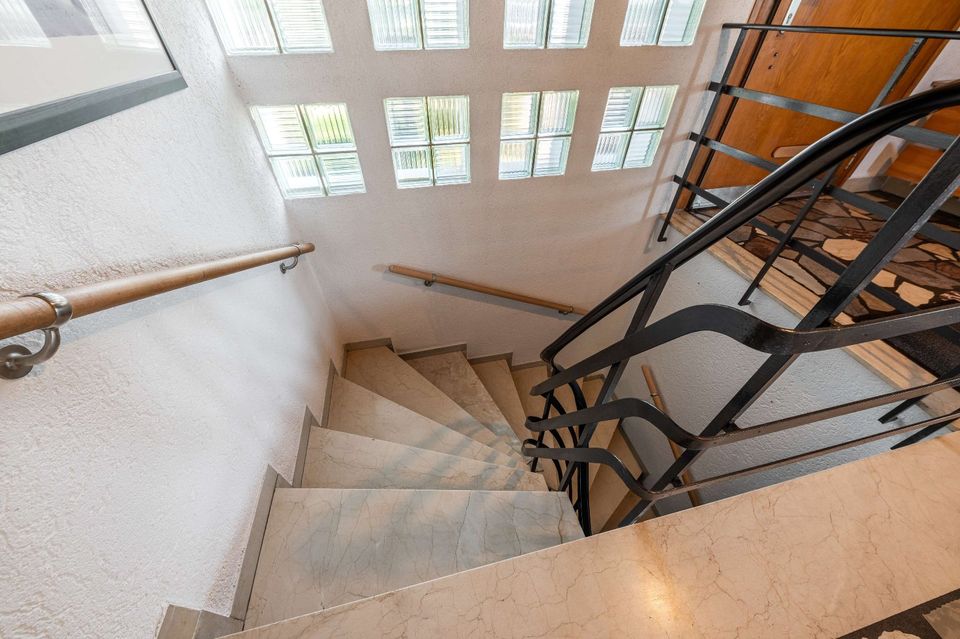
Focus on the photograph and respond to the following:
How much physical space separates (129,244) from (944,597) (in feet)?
6.26

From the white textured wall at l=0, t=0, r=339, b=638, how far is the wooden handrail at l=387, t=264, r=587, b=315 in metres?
0.93

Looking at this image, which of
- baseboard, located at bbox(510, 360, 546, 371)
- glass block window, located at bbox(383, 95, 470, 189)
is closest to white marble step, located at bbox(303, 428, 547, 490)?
glass block window, located at bbox(383, 95, 470, 189)

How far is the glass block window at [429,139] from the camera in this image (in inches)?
63.3

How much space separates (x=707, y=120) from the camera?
184 centimetres

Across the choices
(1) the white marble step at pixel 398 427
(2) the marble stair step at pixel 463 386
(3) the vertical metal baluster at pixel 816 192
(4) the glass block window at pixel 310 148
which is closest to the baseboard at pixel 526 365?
(2) the marble stair step at pixel 463 386

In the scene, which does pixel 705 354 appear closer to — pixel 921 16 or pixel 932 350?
pixel 932 350

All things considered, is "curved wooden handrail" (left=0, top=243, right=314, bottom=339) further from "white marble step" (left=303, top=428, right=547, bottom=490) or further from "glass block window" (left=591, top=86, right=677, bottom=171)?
"glass block window" (left=591, top=86, right=677, bottom=171)

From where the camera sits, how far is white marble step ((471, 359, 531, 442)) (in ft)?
9.09

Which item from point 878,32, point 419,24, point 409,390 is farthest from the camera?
point 409,390

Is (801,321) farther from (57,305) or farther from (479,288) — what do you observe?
(479,288)

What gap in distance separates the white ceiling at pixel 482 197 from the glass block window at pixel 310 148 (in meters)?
0.05

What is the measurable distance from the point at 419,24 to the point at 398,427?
1845mm

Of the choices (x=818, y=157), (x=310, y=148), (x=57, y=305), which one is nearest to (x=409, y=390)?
(x=310, y=148)

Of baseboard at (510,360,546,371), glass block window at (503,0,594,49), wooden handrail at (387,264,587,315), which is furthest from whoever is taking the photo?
baseboard at (510,360,546,371)
